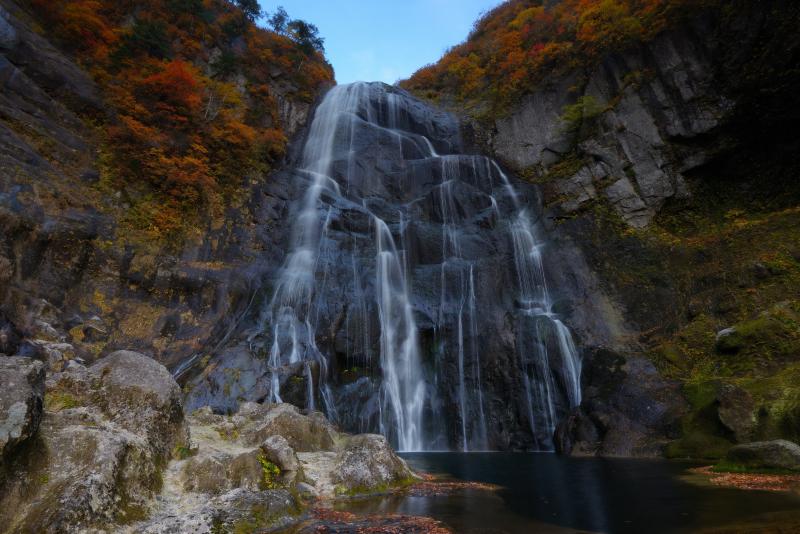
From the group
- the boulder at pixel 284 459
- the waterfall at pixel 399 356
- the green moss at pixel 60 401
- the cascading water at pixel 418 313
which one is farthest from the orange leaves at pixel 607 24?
the green moss at pixel 60 401

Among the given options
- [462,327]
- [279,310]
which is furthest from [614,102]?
[279,310]

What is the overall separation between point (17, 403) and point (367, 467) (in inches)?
203

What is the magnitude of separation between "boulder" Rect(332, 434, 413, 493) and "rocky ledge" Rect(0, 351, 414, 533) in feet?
0.06

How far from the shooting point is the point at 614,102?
25.1 m

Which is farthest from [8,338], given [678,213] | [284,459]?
[678,213]

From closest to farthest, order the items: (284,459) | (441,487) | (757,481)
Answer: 1. (284,459)
2. (757,481)
3. (441,487)

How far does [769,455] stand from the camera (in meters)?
8.48

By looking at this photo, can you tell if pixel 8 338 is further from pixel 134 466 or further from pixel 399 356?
pixel 399 356

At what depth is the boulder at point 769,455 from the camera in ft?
26.6

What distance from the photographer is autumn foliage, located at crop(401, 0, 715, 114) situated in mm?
25422

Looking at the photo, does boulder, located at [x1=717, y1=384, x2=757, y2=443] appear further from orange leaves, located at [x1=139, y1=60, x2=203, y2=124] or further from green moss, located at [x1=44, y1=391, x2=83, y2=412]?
orange leaves, located at [x1=139, y1=60, x2=203, y2=124]

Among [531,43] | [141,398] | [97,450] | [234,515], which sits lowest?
[234,515]

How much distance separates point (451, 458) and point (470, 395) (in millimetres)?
4289

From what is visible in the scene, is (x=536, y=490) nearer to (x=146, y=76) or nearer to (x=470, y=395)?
(x=470, y=395)
